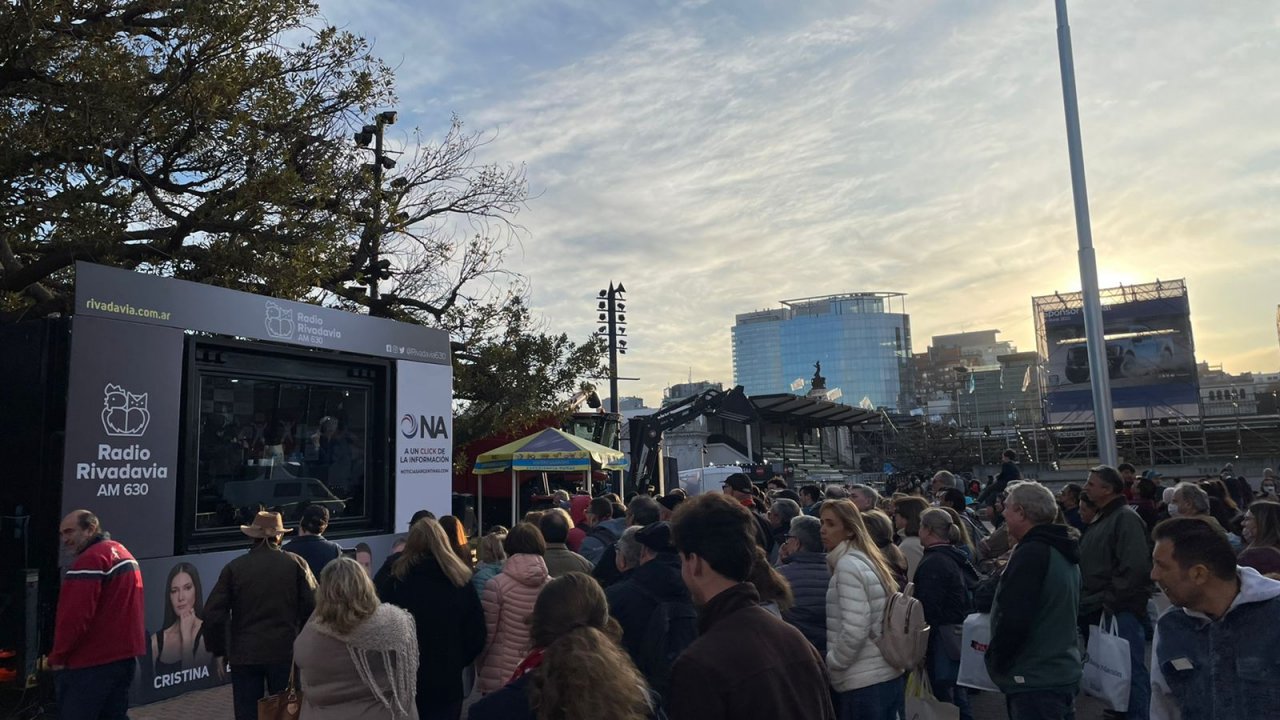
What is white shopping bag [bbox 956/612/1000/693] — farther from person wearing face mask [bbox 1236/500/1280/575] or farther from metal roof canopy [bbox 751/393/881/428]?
metal roof canopy [bbox 751/393/881/428]

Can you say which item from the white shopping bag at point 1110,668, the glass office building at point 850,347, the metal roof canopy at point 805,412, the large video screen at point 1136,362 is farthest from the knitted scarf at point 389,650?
the glass office building at point 850,347

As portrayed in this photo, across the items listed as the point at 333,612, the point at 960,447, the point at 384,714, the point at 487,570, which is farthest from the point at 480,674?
the point at 960,447

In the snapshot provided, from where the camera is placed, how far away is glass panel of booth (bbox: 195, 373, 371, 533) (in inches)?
314

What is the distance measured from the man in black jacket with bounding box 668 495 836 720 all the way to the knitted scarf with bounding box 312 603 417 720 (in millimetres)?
1815

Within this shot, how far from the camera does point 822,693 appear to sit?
243 cm

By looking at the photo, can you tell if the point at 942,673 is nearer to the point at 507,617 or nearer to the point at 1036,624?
the point at 1036,624

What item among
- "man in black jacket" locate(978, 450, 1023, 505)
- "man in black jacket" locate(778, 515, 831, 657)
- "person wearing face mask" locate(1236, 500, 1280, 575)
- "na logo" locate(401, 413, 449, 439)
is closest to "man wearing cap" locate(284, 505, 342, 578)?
"man in black jacket" locate(778, 515, 831, 657)

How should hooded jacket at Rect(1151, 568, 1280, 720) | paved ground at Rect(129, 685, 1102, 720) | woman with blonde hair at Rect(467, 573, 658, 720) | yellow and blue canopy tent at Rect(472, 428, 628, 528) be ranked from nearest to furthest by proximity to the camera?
woman with blonde hair at Rect(467, 573, 658, 720) → hooded jacket at Rect(1151, 568, 1280, 720) → paved ground at Rect(129, 685, 1102, 720) → yellow and blue canopy tent at Rect(472, 428, 628, 528)

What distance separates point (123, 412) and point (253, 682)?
111 inches

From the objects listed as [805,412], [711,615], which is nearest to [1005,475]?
[711,615]

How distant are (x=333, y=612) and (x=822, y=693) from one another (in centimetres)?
220

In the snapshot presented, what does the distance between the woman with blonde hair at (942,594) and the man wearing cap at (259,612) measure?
3.96m

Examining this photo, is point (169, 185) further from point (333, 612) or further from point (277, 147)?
point (333, 612)

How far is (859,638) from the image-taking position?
4.41 meters
